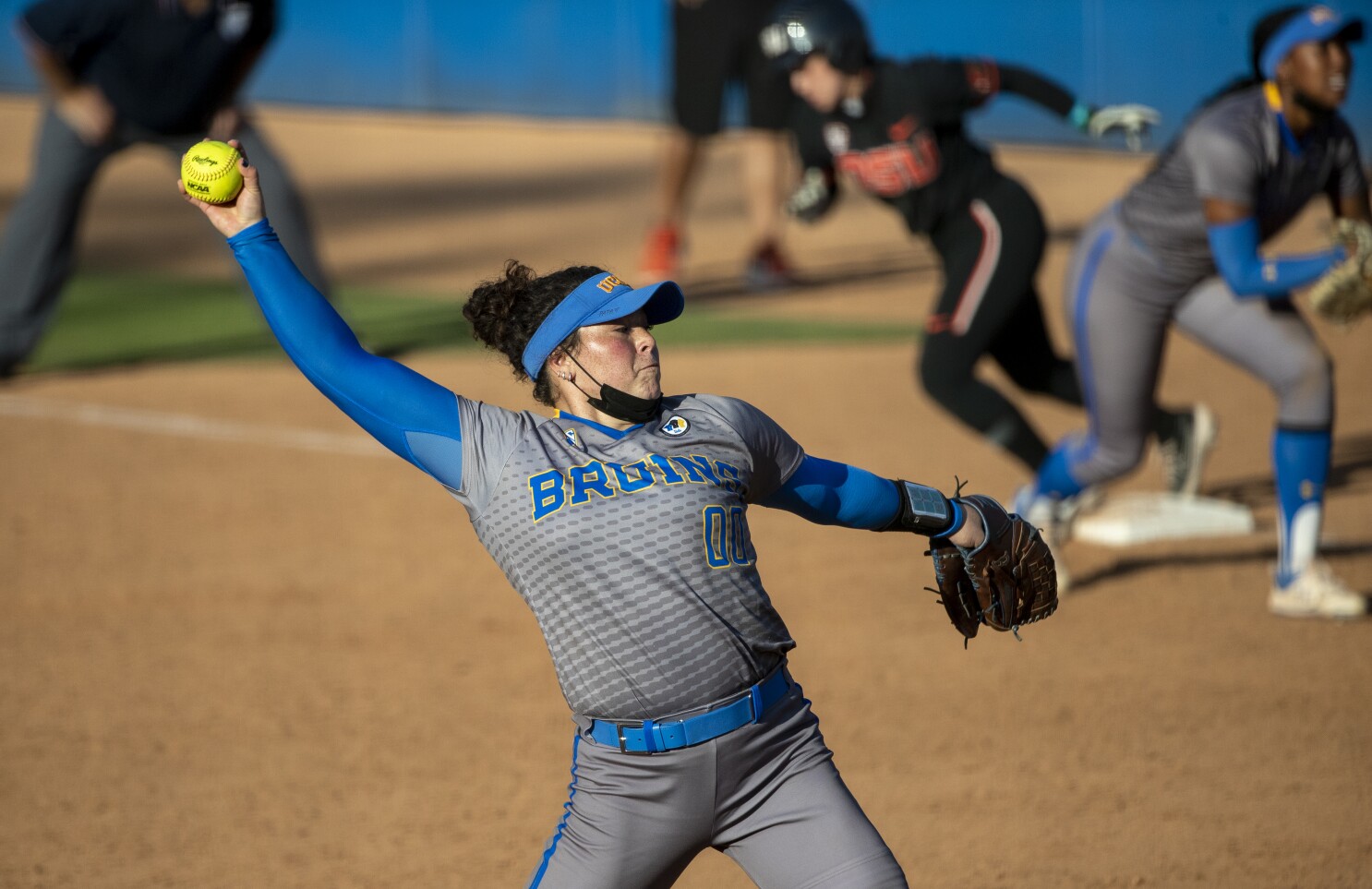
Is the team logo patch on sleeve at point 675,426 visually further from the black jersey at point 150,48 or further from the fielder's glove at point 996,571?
the black jersey at point 150,48

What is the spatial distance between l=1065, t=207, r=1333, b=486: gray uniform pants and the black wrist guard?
9.73ft

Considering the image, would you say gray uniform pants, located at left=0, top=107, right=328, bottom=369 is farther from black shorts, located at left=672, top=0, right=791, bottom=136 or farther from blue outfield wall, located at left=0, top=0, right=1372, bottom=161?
blue outfield wall, located at left=0, top=0, right=1372, bottom=161

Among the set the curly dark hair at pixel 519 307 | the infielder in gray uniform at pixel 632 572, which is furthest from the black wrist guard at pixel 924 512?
the curly dark hair at pixel 519 307

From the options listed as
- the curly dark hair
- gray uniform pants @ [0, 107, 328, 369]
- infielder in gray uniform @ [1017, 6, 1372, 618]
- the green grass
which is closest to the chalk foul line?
gray uniform pants @ [0, 107, 328, 369]

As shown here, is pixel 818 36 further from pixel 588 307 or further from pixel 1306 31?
pixel 588 307

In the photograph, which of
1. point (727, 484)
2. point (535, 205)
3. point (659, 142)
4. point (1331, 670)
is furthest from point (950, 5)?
point (727, 484)

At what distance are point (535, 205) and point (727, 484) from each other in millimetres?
14787

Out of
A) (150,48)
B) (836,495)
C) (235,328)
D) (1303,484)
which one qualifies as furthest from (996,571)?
(235,328)

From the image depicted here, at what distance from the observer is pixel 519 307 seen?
326 centimetres

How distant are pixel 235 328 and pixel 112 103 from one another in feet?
9.54

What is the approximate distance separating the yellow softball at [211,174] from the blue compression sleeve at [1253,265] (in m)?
3.65

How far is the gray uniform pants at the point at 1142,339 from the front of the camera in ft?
19.4

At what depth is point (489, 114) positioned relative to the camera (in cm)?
2466

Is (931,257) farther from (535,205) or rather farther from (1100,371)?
(1100,371)
